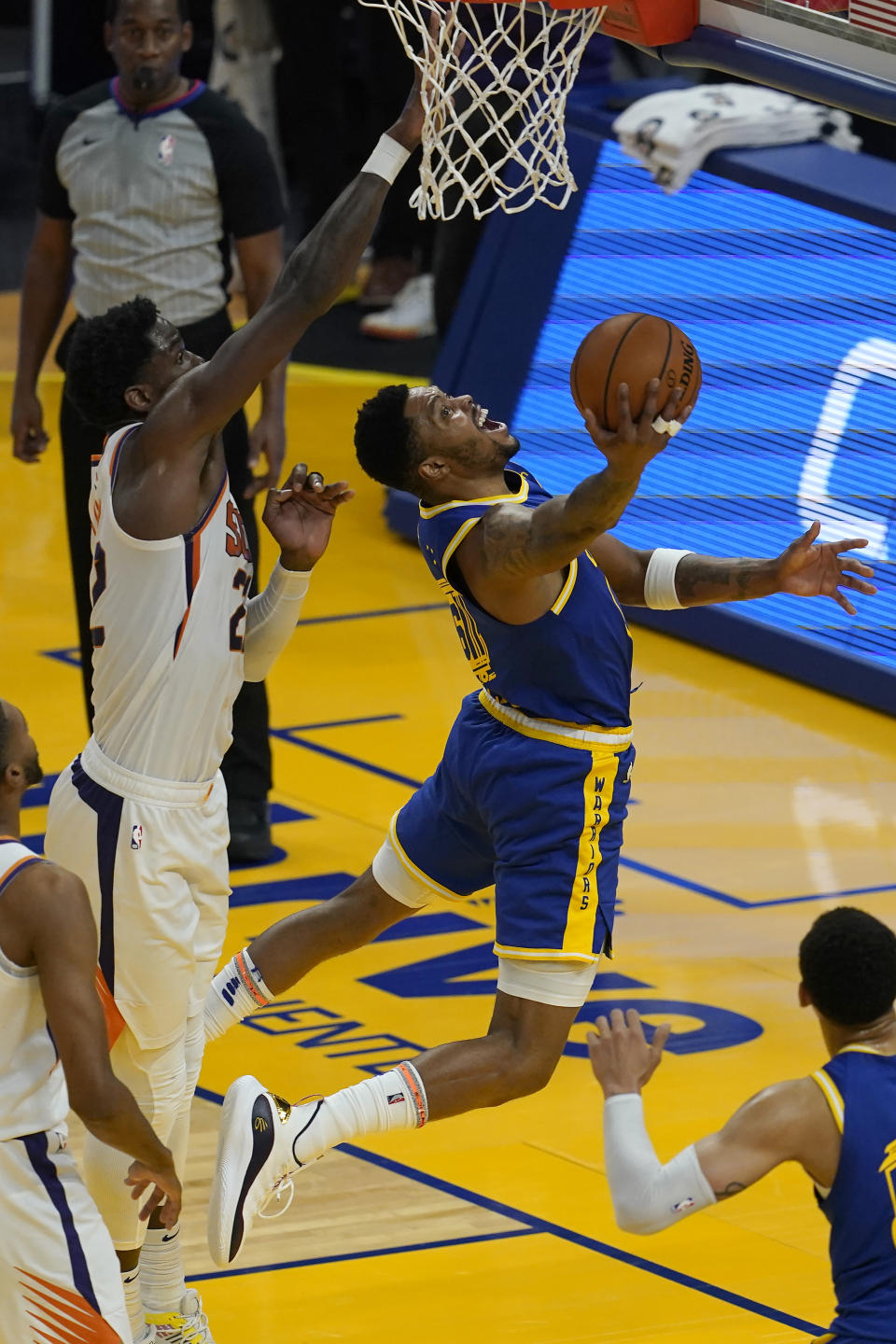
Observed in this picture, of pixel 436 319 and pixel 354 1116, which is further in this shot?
pixel 436 319

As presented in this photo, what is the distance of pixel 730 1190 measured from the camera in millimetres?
3928

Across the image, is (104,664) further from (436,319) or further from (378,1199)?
(436,319)

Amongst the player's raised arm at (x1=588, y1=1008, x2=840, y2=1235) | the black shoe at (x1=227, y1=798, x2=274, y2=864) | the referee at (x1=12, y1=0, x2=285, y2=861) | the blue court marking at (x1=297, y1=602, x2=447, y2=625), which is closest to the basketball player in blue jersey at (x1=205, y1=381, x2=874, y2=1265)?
the player's raised arm at (x1=588, y1=1008, x2=840, y2=1235)

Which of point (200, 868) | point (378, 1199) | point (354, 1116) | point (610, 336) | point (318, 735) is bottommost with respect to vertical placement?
point (318, 735)

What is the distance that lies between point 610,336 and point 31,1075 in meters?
2.03

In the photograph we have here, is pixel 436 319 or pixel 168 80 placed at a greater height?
pixel 168 80

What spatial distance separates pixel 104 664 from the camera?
498cm

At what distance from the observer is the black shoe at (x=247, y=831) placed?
794cm

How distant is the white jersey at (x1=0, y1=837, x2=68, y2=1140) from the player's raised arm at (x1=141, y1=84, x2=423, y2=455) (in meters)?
1.14

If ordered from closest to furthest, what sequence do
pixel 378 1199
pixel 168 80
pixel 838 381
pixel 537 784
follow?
1. pixel 537 784
2. pixel 378 1199
3. pixel 168 80
4. pixel 838 381

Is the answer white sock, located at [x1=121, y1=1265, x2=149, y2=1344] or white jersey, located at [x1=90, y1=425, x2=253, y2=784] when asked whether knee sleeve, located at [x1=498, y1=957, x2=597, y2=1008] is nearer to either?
white jersey, located at [x1=90, y1=425, x2=253, y2=784]

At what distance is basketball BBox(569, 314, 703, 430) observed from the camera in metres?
4.91

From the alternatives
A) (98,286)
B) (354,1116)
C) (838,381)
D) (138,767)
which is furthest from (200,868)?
(838,381)

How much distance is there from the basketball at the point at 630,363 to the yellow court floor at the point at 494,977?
200 cm
